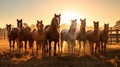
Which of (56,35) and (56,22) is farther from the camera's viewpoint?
(56,35)

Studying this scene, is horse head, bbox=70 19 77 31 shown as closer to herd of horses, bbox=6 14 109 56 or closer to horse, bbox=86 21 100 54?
herd of horses, bbox=6 14 109 56

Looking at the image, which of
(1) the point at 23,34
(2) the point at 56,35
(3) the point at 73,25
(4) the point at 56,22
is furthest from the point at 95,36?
(1) the point at 23,34

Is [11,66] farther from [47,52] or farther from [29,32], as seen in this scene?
[29,32]

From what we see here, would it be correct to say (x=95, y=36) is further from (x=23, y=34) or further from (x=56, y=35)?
(x=23, y=34)

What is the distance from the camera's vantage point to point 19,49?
2427 centimetres

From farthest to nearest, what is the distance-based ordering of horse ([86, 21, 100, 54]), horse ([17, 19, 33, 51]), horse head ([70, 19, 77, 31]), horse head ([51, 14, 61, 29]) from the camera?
horse ([17, 19, 33, 51]) < horse ([86, 21, 100, 54]) < horse head ([70, 19, 77, 31]) < horse head ([51, 14, 61, 29])

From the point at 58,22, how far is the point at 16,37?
6.26 metres

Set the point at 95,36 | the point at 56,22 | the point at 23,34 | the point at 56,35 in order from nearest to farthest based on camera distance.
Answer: the point at 56,22 < the point at 56,35 < the point at 95,36 < the point at 23,34

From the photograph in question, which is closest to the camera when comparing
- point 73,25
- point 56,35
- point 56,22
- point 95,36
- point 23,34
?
point 56,22

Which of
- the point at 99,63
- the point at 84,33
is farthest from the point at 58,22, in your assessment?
the point at 99,63

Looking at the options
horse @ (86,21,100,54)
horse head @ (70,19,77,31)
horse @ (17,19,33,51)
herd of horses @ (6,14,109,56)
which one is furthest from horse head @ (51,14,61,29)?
horse @ (17,19,33,51)

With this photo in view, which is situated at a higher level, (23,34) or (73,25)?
(73,25)

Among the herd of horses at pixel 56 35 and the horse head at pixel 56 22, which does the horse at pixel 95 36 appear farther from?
the horse head at pixel 56 22

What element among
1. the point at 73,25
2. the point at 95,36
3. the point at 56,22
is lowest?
the point at 95,36
